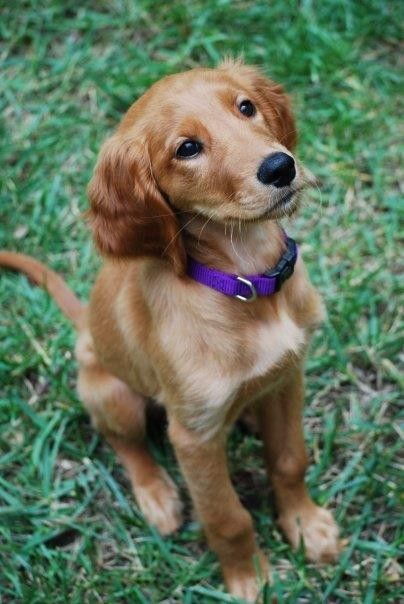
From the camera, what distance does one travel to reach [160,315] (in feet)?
10.4

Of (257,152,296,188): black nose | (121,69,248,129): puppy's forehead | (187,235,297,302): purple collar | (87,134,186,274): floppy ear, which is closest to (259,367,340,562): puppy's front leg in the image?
(187,235,297,302): purple collar

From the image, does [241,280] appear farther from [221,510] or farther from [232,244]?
[221,510]

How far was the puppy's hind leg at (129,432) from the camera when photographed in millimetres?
3828

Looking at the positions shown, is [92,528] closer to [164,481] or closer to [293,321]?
[164,481]

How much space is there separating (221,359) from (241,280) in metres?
0.29

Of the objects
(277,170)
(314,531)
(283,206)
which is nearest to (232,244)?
(283,206)

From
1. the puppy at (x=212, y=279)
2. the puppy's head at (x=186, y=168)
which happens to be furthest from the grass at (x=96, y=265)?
the puppy's head at (x=186, y=168)

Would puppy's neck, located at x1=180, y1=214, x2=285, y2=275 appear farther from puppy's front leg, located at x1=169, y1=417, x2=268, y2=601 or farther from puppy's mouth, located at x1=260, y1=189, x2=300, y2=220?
puppy's front leg, located at x1=169, y1=417, x2=268, y2=601

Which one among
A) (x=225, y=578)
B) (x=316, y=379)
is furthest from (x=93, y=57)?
(x=225, y=578)

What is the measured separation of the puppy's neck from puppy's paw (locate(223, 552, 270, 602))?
1318 millimetres

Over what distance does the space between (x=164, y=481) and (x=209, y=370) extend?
3.84 ft

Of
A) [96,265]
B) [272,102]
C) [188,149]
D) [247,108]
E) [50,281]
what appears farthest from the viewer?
[96,265]

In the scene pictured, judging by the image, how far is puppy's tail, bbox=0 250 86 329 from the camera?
4344 mm

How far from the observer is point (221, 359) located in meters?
3.08
